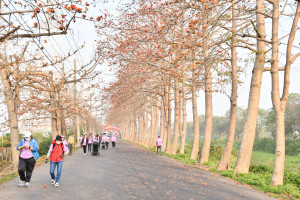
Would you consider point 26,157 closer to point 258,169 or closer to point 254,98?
point 254,98

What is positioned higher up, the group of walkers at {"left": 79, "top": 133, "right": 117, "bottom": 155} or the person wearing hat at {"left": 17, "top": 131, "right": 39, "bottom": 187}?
the person wearing hat at {"left": 17, "top": 131, "right": 39, "bottom": 187}

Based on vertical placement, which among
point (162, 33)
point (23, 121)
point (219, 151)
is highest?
point (162, 33)

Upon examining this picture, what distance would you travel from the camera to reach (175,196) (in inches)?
312

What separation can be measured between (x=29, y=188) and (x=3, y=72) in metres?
10.1

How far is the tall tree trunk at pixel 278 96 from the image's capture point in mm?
10680

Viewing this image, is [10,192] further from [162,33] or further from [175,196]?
[162,33]

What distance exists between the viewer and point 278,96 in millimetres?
11164

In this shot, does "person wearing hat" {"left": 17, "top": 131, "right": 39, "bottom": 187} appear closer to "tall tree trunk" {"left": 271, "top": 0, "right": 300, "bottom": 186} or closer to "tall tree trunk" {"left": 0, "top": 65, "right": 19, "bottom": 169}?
"tall tree trunk" {"left": 0, "top": 65, "right": 19, "bottom": 169}

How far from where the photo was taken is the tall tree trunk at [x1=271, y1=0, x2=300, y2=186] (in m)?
10.7

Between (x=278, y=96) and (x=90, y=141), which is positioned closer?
(x=278, y=96)

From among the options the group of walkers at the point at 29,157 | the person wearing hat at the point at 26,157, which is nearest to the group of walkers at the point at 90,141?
the group of walkers at the point at 29,157

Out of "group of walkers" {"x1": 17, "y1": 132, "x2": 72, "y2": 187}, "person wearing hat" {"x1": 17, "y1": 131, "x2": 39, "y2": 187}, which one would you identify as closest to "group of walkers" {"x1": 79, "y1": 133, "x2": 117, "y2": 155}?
"group of walkers" {"x1": 17, "y1": 132, "x2": 72, "y2": 187}

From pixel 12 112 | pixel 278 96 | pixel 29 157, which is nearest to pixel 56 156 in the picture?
pixel 29 157

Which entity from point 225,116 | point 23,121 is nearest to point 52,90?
point 23,121
